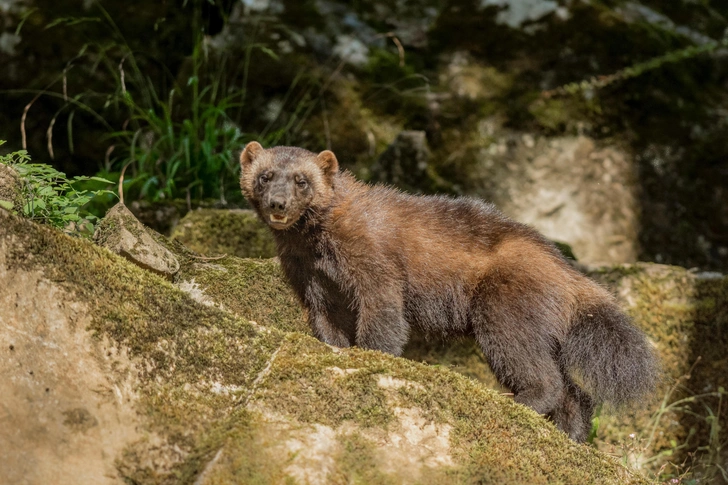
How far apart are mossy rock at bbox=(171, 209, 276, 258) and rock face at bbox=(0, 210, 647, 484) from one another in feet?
8.89

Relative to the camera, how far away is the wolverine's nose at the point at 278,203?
4.93m

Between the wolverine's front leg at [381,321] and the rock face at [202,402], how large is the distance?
3.04ft

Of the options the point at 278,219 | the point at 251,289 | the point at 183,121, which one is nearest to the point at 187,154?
the point at 183,121

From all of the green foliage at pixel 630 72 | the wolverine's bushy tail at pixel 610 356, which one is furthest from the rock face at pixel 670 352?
the green foliage at pixel 630 72

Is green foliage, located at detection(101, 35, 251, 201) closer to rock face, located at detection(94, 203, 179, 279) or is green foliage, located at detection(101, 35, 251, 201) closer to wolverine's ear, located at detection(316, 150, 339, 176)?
wolverine's ear, located at detection(316, 150, 339, 176)

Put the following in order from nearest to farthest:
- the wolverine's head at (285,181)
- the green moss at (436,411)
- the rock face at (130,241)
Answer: the green moss at (436,411)
the rock face at (130,241)
the wolverine's head at (285,181)

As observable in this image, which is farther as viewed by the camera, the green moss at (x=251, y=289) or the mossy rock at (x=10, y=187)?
the green moss at (x=251, y=289)

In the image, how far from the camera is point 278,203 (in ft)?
16.2

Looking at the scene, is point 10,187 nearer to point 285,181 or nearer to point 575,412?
point 285,181

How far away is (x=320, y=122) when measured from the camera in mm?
8648

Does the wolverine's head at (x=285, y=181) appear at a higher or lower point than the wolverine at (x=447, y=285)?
higher

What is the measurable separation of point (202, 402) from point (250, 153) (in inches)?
96.3

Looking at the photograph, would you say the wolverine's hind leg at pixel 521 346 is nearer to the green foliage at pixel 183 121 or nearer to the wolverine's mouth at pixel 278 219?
the wolverine's mouth at pixel 278 219

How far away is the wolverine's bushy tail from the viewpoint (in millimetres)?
4773
